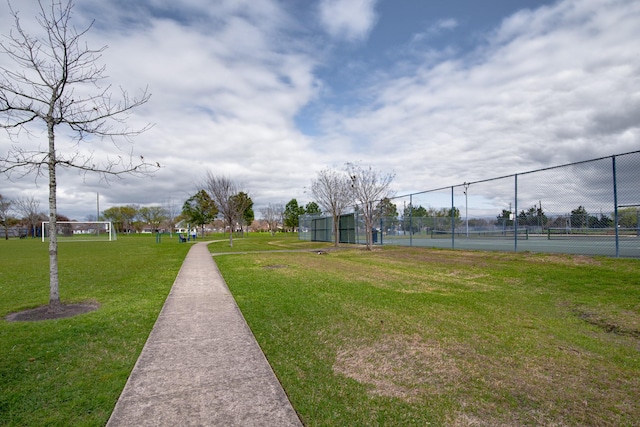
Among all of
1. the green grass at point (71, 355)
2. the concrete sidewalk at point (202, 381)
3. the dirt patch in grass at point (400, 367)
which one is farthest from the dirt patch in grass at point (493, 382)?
the green grass at point (71, 355)

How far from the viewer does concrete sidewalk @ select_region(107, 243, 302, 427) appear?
2885mm

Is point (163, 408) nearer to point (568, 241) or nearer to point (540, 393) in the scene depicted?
point (540, 393)

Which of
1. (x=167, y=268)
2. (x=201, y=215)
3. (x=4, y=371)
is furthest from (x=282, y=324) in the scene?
(x=201, y=215)

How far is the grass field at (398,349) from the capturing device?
303cm

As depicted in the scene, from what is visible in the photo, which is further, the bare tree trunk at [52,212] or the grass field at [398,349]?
the bare tree trunk at [52,212]

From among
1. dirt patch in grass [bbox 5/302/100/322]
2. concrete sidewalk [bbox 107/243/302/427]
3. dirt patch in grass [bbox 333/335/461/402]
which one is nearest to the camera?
concrete sidewalk [bbox 107/243/302/427]

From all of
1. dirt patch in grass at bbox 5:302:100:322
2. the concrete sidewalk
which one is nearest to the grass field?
→ the concrete sidewalk

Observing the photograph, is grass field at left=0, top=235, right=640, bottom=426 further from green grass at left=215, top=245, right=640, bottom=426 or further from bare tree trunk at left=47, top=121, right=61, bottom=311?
bare tree trunk at left=47, top=121, right=61, bottom=311

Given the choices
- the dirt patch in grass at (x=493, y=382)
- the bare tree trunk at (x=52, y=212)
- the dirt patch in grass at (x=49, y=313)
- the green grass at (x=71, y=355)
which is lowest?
the dirt patch in grass at (x=493, y=382)

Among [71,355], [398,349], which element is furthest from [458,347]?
[71,355]

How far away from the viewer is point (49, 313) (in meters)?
6.31

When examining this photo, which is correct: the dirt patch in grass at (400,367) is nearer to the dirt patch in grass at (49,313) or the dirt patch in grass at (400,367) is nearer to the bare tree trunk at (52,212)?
the dirt patch in grass at (49,313)

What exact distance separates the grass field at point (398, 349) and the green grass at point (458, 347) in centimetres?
2

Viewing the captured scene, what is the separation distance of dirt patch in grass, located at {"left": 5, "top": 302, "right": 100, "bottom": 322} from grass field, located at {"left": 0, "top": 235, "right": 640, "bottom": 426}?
0.27 meters
